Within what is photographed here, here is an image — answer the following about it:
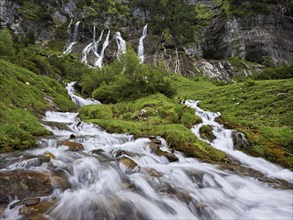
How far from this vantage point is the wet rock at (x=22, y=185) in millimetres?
6144

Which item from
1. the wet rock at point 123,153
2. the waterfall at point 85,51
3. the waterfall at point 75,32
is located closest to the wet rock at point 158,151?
the wet rock at point 123,153

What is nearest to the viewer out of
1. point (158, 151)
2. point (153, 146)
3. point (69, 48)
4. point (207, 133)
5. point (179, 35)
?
point (158, 151)

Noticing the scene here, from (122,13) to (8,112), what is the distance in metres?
89.8

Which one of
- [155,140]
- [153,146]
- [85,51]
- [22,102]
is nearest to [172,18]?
[85,51]

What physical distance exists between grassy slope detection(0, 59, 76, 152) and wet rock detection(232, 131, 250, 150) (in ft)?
33.1

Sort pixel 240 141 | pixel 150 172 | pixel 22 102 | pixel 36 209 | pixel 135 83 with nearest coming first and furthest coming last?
pixel 36 209 < pixel 150 172 < pixel 240 141 < pixel 22 102 < pixel 135 83

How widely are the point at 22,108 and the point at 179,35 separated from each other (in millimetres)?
64260

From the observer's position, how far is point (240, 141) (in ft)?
41.4

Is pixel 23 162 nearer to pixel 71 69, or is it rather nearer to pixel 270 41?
pixel 71 69

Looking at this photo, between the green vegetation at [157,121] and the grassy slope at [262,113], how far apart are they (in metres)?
2.54

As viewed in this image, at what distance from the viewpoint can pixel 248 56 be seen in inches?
2512

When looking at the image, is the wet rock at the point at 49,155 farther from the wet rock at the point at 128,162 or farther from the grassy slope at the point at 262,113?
the grassy slope at the point at 262,113

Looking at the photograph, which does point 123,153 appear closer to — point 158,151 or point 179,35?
point 158,151

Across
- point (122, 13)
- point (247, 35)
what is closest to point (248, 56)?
point (247, 35)
